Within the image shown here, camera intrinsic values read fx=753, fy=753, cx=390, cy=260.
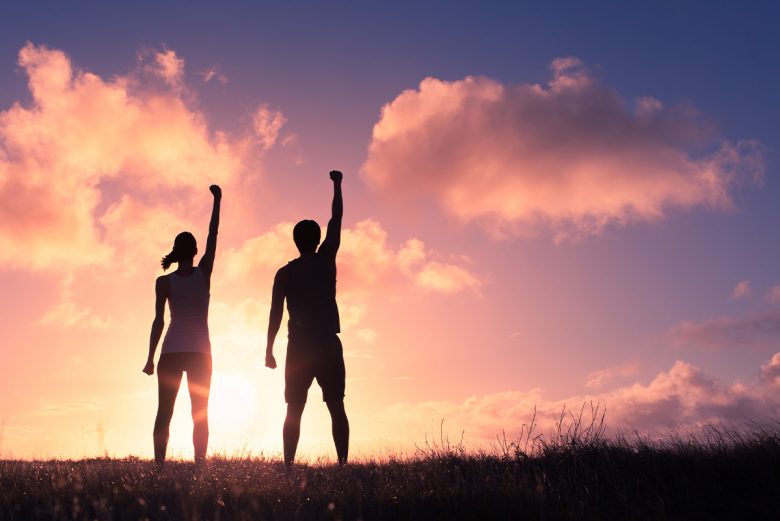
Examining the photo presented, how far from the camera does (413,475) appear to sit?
769 cm

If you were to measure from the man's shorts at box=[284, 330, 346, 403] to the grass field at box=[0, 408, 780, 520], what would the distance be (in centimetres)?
85

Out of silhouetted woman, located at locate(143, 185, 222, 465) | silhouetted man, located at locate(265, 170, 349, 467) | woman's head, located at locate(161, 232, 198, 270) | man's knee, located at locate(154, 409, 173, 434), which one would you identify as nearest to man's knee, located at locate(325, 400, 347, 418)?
silhouetted man, located at locate(265, 170, 349, 467)

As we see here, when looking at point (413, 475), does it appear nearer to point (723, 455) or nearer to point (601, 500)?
point (601, 500)

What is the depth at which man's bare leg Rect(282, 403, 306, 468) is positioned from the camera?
8.57 metres

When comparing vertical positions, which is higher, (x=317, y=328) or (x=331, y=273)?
(x=331, y=273)

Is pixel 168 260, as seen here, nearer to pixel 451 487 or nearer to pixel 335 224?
pixel 335 224

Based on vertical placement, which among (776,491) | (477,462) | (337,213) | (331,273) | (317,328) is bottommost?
(776,491)

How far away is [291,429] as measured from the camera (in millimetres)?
8602

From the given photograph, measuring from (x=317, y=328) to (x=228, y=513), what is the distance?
2664 millimetres

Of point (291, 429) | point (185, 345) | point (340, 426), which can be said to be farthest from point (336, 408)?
point (185, 345)

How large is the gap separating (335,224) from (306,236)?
369 millimetres

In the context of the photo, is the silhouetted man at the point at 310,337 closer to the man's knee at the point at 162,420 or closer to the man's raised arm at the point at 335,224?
the man's raised arm at the point at 335,224

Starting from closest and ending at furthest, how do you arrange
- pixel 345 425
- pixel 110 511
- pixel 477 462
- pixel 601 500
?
pixel 110 511 → pixel 601 500 → pixel 345 425 → pixel 477 462

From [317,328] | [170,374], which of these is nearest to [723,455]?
[317,328]
